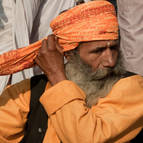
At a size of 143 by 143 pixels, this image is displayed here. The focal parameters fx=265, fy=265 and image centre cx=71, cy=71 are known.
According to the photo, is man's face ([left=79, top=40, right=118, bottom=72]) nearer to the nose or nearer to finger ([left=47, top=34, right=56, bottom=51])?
the nose

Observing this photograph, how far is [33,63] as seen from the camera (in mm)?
2156

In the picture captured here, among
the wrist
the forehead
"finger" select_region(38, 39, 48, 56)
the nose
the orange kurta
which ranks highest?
"finger" select_region(38, 39, 48, 56)

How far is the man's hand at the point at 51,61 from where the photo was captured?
2.03 meters

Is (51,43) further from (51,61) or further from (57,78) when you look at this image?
(57,78)

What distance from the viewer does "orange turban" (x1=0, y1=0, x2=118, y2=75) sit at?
2.05 m

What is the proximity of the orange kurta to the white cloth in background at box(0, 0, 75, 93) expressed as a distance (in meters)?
0.96

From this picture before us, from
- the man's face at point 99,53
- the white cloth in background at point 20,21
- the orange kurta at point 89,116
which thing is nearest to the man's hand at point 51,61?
the orange kurta at point 89,116

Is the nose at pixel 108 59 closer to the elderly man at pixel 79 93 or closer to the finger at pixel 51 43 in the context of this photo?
the elderly man at pixel 79 93

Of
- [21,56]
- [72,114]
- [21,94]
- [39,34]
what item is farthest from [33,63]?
[39,34]

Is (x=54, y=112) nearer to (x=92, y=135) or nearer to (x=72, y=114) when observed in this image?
(x=72, y=114)

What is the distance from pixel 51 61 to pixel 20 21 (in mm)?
1002

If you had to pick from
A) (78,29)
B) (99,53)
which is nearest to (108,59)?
(99,53)

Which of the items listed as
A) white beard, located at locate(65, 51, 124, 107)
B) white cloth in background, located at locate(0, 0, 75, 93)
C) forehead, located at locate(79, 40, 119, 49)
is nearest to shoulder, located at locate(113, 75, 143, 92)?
white beard, located at locate(65, 51, 124, 107)

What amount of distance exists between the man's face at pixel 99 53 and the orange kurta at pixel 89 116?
0.72ft
